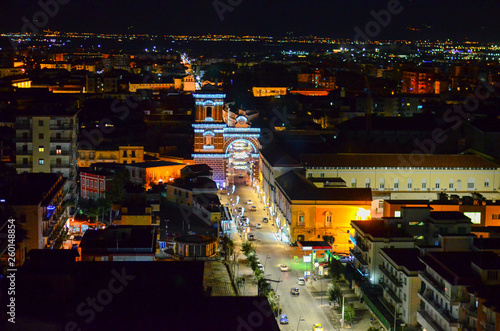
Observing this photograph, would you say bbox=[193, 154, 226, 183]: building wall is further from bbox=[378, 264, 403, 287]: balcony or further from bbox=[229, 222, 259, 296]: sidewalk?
bbox=[378, 264, 403, 287]: balcony

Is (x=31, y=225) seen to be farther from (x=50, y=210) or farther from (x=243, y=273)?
(x=243, y=273)

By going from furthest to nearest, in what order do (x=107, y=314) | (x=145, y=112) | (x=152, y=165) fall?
(x=145, y=112), (x=152, y=165), (x=107, y=314)

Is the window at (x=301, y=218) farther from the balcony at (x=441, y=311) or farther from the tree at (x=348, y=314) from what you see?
the balcony at (x=441, y=311)

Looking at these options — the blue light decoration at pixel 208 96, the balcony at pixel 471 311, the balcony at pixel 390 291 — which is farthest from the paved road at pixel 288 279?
the blue light decoration at pixel 208 96

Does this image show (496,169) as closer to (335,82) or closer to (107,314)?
(107,314)

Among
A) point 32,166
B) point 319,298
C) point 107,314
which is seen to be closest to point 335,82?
point 32,166
